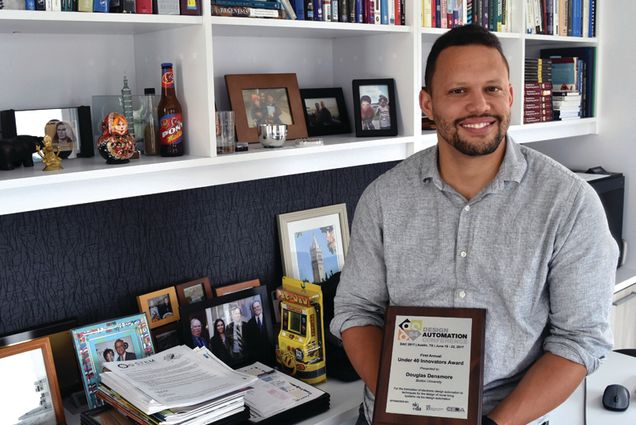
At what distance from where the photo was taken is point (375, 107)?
7.87 feet

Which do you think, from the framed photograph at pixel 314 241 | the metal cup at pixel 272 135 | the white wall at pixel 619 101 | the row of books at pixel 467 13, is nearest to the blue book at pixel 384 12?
the row of books at pixel 467 13

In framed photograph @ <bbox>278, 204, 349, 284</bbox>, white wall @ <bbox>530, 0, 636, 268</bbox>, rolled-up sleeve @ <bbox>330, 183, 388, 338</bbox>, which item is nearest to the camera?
rolled-up sleeve @ <bbox>330, 183, 388, 338</bbox>

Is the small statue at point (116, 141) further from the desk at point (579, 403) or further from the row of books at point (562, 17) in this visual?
the row of books at point (562, 17)

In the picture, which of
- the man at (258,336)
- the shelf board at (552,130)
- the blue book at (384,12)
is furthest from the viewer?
the shelf board at (552,130)

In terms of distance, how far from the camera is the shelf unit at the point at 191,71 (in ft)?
5.66

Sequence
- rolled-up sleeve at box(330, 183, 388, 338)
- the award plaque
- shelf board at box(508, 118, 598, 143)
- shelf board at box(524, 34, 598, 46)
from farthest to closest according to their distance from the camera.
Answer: shelf board at box(508, 118, 598, 143), shelf board at box(524, 34, 598, 46), rolled-up sleeve at box(330, 183, 388, 338), the award plaque

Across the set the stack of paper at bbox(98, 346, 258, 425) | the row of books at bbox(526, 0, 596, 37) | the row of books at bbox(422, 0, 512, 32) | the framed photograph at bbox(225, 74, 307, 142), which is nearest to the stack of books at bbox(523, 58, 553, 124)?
the row of books at bbox(526, 0, 596, 37)

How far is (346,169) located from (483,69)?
102 centimetres

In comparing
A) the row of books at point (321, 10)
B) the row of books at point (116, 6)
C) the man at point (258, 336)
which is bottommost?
the man at point (258, 336)

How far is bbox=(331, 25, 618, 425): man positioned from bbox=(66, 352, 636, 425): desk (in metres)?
0.13

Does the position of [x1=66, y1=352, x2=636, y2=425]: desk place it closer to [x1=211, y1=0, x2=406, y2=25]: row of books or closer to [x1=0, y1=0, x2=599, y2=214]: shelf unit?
[x1=0, y1=0, x2=599, y2=214]: shelf unit

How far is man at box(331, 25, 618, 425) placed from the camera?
1.58 metres

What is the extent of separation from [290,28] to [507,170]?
31.4 inches

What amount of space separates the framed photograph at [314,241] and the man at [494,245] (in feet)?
2.07
